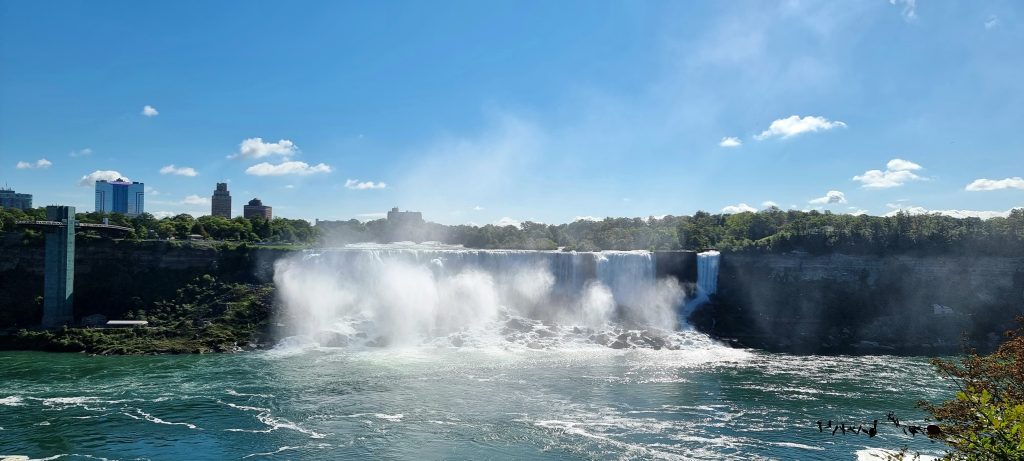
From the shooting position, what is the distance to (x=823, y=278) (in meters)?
46.7

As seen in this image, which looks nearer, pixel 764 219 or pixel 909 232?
pixel 909 232

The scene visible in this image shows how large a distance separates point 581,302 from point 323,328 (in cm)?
1804

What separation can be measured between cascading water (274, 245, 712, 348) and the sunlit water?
165 inches

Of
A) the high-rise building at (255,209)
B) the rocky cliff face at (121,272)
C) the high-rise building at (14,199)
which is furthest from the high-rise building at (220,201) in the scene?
the rocky cliff face at (121,272)

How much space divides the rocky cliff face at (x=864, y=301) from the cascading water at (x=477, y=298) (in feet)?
16.8

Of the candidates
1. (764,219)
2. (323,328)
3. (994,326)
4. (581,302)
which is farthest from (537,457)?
(764,219)

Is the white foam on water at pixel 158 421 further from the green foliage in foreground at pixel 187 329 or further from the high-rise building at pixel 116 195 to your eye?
the high-rise building at pixel 116 195

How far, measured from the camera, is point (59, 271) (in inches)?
1563

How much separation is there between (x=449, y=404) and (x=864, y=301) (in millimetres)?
→ 34989

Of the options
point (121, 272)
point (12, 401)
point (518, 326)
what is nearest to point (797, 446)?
point (518, 326)

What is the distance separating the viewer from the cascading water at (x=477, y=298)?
39.1 metres

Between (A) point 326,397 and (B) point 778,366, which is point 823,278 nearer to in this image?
(B) point 778,366

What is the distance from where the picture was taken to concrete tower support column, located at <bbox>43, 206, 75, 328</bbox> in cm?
3909

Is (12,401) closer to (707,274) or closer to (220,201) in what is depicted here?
(707,274)
